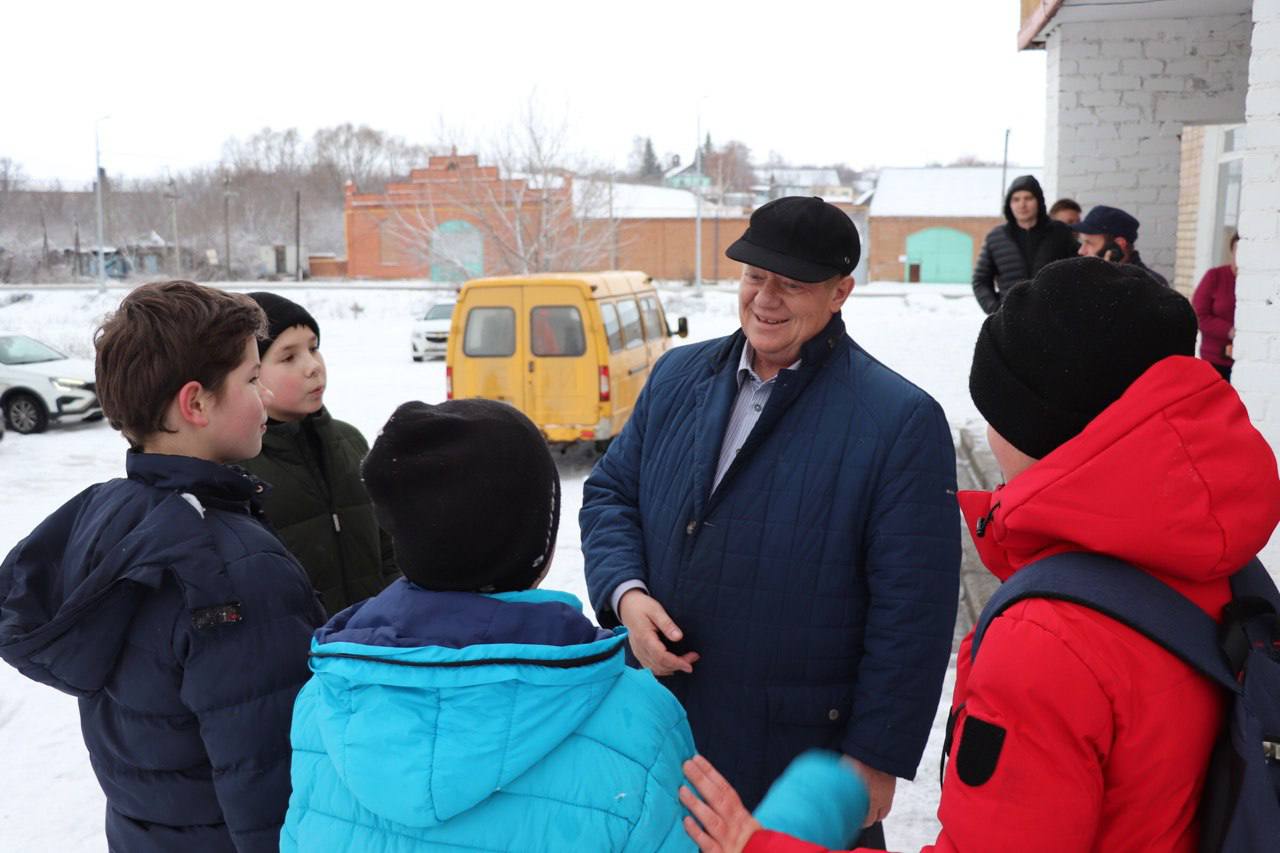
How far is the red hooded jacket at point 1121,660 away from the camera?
122cm

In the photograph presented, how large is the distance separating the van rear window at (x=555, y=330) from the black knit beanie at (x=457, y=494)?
30.6 feet

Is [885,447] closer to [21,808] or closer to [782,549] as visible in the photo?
[782,549]

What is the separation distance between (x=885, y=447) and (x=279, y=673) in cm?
133

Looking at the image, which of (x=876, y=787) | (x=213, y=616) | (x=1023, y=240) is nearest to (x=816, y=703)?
(x=876, y=787)

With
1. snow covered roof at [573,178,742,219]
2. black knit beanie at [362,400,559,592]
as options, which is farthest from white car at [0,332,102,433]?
snow covered roof at [573,178,742,219]

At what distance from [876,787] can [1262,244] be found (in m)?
2.80

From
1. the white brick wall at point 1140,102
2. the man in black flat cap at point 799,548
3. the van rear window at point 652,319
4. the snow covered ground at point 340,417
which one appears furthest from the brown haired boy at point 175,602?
the van rear window at point 652,319

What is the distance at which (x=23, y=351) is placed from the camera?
14570 millimetres

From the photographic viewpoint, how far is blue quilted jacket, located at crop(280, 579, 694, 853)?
131 centimetres

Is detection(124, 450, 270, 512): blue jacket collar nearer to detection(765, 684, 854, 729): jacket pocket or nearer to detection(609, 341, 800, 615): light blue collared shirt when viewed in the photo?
detection(609, 341, 800, 615): light blue collared shirt

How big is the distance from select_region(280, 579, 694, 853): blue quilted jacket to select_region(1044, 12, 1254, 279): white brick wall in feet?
23.7

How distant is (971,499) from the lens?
160 centimetres

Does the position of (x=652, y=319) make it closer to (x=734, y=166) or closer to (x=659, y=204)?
(x=659, y=204)

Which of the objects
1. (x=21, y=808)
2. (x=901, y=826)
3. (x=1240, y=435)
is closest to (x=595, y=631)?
(x=1240, y=435)
